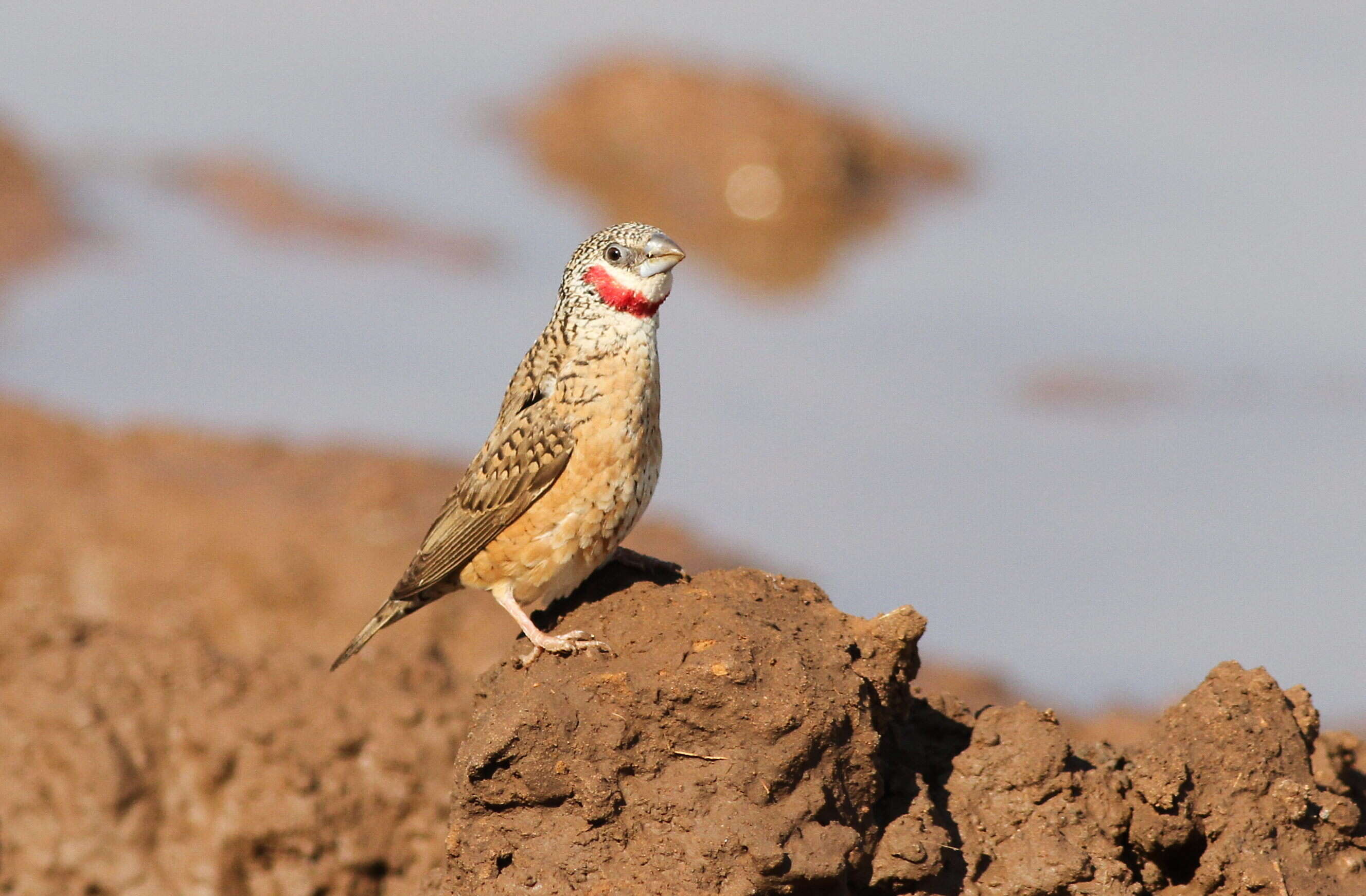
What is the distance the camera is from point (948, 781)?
5.34 meters

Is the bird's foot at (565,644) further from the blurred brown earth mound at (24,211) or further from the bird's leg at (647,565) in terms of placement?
the blurred brown earth mound at (24,211)

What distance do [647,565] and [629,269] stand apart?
1.01 metres

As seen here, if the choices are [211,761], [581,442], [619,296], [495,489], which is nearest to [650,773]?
[581,442]

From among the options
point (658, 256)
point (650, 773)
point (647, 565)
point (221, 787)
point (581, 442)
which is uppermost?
point (658, 256)

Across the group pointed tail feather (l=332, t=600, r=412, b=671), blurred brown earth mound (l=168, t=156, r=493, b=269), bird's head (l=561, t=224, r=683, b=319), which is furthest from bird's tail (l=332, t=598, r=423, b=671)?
blurred brown earth mound (l=168, t=156, r=493, b=269)

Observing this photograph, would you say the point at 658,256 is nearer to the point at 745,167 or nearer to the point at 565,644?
the point at 565,644

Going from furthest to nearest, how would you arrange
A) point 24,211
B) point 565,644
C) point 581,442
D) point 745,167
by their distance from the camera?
point 745,167 < point 24,211 < point 581,442 < point 565,644

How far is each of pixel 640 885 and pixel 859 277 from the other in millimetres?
17056

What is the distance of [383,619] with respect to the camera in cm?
646

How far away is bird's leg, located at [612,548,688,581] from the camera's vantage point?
232 inches

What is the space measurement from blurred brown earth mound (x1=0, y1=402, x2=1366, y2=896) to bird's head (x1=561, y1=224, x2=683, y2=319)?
925 mm

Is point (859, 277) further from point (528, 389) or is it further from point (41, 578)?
→ point (528, 389)

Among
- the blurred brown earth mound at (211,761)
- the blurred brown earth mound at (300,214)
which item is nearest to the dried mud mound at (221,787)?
the blurred brown earth mound at (211,761)

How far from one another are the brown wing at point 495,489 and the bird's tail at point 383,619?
0.09m
